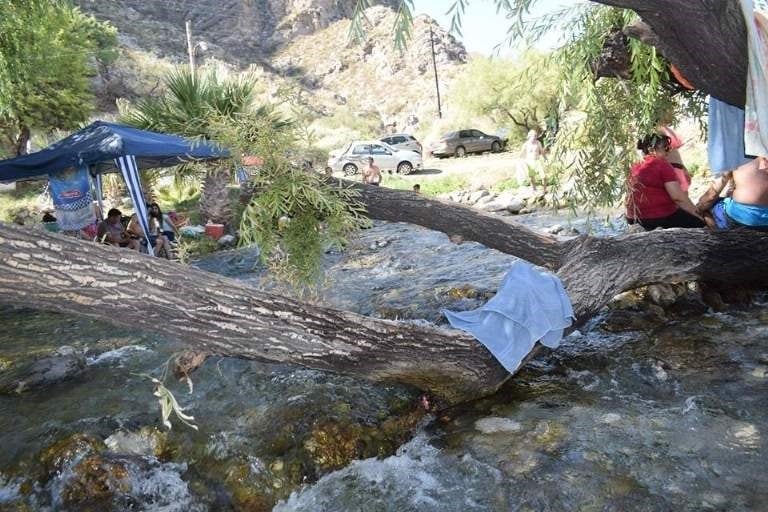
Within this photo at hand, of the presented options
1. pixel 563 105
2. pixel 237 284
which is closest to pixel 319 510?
pixel 237 284

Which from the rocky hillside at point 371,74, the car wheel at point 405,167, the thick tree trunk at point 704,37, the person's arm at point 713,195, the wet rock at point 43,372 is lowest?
the wet rock at point 43,372

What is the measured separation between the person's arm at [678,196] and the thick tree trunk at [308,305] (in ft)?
1.37

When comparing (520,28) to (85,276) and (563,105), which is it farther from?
(85,276)

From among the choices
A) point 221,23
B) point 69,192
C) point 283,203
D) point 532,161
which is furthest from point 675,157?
point 221,23

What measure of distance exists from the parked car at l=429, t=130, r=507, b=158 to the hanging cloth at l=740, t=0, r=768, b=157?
2475 cm

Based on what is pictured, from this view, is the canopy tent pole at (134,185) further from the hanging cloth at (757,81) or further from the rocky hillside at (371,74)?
the rocky hillside at (371,74)

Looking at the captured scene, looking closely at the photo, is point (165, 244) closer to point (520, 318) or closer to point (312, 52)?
point (520, 318)

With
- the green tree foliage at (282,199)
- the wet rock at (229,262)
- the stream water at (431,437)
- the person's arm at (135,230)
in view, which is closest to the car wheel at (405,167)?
the wet rock at (229,262)

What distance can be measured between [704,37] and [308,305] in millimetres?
2669

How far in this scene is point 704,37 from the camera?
2.79 meters

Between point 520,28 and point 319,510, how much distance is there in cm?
324

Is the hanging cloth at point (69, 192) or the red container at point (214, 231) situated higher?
the hanging cloth at point (69, 192)

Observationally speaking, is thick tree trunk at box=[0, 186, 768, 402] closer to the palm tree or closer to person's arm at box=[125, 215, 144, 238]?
person's arm at box=[125, 215, 144, 238]

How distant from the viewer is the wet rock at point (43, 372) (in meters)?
4.71
